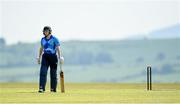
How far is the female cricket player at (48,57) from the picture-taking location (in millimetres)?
31203

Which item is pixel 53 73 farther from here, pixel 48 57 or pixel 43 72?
pixel 48 57

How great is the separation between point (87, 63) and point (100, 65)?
3.39 metres

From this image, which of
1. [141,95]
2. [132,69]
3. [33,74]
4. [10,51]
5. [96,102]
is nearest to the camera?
[96,102]

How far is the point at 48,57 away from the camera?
31.6 m

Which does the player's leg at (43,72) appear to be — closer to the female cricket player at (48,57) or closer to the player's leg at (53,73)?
the female cricket player at (48,57)

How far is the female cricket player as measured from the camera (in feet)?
102

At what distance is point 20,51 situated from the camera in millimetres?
179000

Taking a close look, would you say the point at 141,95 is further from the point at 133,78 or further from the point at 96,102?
the point at 133,78

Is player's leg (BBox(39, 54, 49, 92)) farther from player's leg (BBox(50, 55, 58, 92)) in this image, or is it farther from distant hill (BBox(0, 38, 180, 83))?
distant hill (BBox(0, 38, 180, 83))

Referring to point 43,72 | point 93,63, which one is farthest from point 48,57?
point 93,63

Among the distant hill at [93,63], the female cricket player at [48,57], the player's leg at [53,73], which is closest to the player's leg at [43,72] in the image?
the female cricket player at [48,57]

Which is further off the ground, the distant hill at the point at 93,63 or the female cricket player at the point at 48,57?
the distant hill at the point at 93,63

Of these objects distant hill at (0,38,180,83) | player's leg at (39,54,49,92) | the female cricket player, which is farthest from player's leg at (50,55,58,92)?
distant hill at (0,38,180,83)

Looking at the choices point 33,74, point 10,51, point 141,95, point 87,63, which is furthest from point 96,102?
point 87,63
